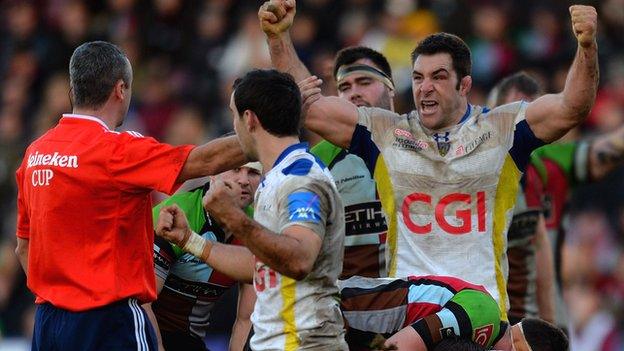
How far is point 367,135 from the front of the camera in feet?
24.2

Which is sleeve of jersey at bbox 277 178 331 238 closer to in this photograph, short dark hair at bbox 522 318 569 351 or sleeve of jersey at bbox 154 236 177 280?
sleeve of jersey at bbox 154 236 177 280

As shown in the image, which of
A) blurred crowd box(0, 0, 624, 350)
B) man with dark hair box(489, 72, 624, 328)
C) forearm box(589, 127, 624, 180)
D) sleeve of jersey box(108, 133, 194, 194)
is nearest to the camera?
sleeve of jersey box(108, 133, 194, 194)

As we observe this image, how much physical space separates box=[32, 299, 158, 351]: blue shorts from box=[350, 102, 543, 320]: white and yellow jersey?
1436 mm

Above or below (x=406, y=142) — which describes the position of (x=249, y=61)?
above

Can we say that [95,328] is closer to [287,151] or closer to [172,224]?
[172,224]

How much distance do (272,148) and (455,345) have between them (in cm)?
134

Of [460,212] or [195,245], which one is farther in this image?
[460,212]

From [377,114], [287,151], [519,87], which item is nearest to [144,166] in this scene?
[287,151]

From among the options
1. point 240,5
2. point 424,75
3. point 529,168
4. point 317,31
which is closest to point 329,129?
point 424,75

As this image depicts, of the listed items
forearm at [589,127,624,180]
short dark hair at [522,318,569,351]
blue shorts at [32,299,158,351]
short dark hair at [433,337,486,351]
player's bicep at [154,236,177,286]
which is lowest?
short dark hair at [522,318,569,351]

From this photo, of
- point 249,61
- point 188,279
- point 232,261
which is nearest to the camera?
point 232,261

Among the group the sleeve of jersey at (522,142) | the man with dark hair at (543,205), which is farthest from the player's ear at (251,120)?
the man with dark hair at (543,205)

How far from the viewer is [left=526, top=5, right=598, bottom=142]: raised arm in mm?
6805

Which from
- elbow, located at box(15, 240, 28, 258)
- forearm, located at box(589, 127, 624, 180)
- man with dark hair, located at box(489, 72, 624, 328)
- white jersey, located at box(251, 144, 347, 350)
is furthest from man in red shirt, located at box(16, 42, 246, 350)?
forearm, located at box(589, 127, 624, 180)
